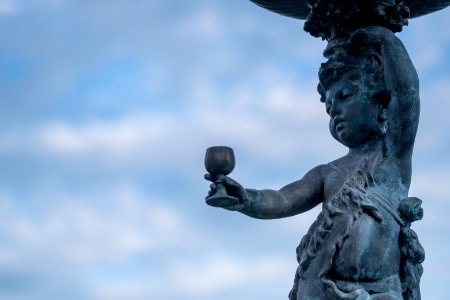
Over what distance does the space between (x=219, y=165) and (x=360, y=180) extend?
4.03 ft

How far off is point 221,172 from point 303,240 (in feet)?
3.66

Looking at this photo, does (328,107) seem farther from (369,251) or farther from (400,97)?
(369,251)

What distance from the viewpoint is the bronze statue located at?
6.93 meters

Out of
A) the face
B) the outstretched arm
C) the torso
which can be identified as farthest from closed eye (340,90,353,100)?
the torso

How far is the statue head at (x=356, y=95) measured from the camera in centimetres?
743

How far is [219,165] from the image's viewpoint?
21.2ft

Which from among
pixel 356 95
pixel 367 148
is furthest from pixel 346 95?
pixel 367 148

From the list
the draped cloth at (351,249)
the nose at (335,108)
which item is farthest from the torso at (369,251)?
the nose at (335,108)

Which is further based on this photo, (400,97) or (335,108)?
(335,108)

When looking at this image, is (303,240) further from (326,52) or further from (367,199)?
(326,52)

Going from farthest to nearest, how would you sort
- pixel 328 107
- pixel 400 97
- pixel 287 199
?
pixel 328 107, pixel 287 199, pixel 400 97

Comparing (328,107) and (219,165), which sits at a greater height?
(328,107)

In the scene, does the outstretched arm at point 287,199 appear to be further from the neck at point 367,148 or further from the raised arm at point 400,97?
the raised arm at point 400,97

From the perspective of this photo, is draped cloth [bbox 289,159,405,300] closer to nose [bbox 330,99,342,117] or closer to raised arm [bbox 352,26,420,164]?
raised arm [bbox 352,26,420,164]
